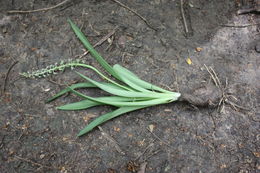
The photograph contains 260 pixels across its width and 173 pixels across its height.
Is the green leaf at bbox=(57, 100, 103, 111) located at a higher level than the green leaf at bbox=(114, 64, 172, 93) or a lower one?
lower

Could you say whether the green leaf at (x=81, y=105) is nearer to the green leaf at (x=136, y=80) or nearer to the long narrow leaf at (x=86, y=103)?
the long narrow leaf at (x=86, y=103)

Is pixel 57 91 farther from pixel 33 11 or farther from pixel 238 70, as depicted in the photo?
pixel 238 70

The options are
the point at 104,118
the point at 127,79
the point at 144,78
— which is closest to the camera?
the point at 104,118

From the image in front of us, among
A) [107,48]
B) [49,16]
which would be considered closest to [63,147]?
[107,48]

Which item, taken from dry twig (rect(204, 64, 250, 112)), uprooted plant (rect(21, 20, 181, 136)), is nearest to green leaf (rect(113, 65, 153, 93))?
uprooted plant (rect(21, 20, 181, 136))

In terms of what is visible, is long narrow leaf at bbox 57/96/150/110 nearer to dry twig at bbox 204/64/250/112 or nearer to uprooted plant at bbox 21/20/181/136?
uprooted plant at bbox 21/20/181/136

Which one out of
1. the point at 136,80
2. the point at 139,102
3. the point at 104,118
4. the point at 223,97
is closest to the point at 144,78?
the point at 136,80

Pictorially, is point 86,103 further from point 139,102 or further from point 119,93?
point 139,102

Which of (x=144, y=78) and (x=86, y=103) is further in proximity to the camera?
(x=144, y=78)

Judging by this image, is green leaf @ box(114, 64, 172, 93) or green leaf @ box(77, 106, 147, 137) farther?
green leaf @ box(114, 64, 172, 93)
